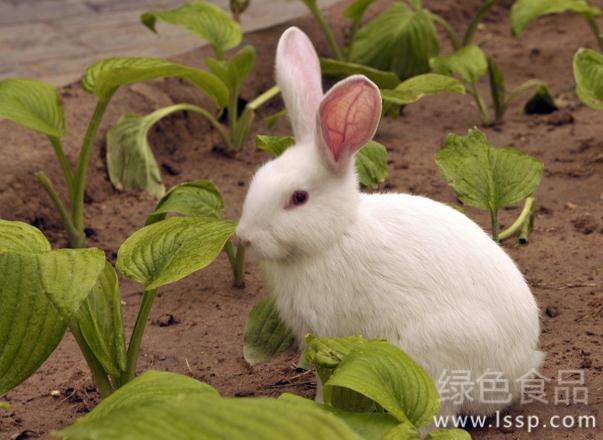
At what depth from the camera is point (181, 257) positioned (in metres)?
3.15

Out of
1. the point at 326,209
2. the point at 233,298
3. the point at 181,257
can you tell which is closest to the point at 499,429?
the point at 326,209

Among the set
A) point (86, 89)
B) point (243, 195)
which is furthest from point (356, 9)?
point (86, 89)

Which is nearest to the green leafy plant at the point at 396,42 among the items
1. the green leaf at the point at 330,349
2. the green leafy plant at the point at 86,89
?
the green leafy plant at the point at 86,89

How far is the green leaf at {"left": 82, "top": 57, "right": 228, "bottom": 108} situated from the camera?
3.95 metres

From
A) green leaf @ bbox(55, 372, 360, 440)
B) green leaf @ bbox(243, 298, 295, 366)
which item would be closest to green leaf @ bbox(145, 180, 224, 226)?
green leaf @ bbox(243, 298, 295, 366)

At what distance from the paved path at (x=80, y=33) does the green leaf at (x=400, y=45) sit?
0.96 m

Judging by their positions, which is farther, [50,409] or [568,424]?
[50,409]

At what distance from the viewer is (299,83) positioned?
128 inches

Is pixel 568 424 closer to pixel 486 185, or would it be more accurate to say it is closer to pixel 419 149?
pixel 486 185

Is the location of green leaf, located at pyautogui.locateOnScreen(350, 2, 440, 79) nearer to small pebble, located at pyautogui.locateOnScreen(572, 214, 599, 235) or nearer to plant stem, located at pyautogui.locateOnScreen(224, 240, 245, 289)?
small pebble, located at pyautogui.locateOnScreen(572, 214, 599, 235)

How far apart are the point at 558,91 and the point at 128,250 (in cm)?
344

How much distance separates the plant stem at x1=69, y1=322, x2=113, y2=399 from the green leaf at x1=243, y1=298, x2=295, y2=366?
45cm

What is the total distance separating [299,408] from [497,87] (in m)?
3.64

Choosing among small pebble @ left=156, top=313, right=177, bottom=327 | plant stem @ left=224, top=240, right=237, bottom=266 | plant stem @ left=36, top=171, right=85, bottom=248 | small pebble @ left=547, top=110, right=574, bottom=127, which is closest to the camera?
small pebble @ left=156, top=313, right=177, bottom=327
